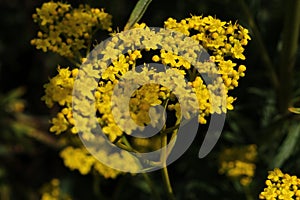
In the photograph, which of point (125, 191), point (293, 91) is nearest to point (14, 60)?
point (125, 191)

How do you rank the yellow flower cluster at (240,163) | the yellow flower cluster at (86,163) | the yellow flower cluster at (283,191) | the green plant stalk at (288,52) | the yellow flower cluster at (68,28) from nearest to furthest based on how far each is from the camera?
the yellow flower cluster at (283,191), the yellow flower cluster at (68,28), the green plant stalk at (288,52), the yellow flower cluster at (86,163), the yellow flower cluster at (240,163)

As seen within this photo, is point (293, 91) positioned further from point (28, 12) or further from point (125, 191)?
point (28, 12)

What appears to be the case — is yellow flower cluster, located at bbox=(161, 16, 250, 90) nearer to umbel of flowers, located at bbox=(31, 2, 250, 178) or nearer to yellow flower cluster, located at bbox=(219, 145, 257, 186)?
umbel of flowers, located at bbox=(31, 2, 250, 178)

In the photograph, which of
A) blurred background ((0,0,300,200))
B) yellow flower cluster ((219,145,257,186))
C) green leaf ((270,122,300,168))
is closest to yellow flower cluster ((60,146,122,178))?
blurred background ((0,0,300,200))

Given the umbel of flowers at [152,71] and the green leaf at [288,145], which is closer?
the umbel of flowers at [152,71]

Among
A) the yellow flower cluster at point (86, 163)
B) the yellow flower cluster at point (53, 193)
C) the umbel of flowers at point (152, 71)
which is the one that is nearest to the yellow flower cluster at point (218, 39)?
the umbel of flowers at point (152, 71)

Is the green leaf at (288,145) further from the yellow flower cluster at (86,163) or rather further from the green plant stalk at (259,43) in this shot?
the yellow flower cluster at (86,163)

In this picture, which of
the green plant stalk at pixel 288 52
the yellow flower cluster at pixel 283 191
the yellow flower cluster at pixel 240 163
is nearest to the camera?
the yellow flower cluster at pixel 283 191

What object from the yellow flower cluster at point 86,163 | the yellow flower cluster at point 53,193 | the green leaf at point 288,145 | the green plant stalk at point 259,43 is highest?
the green plant stalk at point 259,43

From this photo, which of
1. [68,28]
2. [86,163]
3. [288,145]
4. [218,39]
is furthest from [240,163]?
[68,28]
